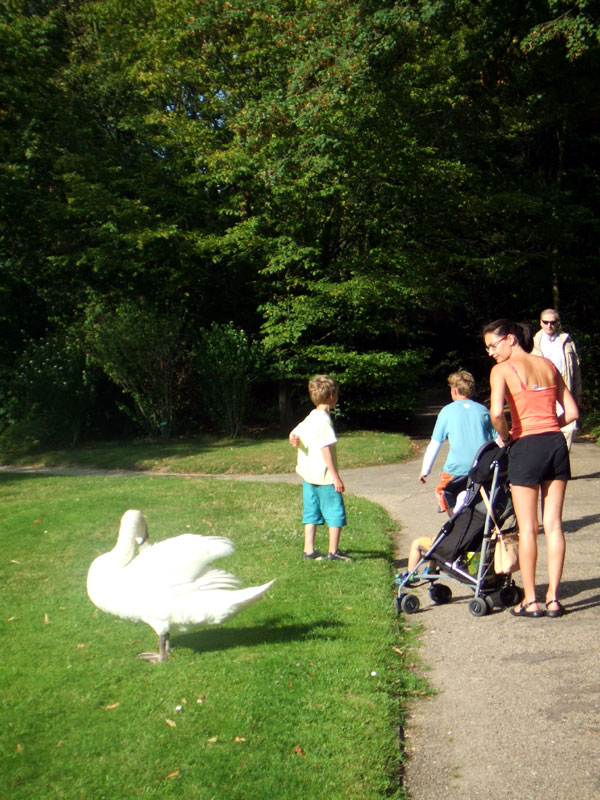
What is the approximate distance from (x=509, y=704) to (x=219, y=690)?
5.23ft

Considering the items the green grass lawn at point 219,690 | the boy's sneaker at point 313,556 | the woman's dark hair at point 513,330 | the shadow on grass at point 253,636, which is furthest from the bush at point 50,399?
the woman's dark hair at point 513,330

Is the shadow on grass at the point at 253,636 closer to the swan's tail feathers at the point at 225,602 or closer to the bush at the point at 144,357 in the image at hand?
the swan's tail feathers at the point at 225,602

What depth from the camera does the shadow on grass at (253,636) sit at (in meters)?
5.46

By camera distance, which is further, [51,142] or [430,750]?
[51,142]

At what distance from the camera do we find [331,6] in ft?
52.9

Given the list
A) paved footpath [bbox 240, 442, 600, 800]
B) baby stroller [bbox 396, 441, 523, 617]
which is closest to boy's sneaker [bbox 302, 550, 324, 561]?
paved footpath [bbox 240, 442, 600, 800]

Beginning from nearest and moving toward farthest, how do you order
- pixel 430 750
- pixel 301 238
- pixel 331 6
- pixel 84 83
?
pixel 430 750, pixel 331 6, pixel 301 238, pixel 84 83

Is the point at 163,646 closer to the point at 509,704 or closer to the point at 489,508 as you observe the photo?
the point at 509,704

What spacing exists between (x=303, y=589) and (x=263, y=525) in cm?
271

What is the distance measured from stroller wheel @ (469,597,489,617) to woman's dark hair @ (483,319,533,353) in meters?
1.85

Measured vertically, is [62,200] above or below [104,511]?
above

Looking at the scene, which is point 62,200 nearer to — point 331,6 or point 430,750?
point 331,6

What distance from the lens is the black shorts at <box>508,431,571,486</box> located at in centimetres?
561

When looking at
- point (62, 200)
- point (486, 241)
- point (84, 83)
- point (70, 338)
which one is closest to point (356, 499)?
point (70, 338)
